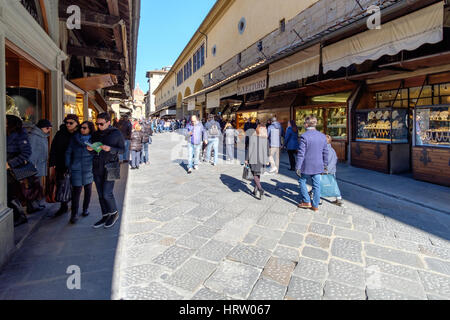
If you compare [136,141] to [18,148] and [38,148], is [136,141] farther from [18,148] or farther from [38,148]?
[18,148]

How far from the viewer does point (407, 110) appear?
7.52 metres

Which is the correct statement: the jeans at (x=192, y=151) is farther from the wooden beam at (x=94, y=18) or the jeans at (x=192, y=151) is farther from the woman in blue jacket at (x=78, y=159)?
the woman in blue jacket at (x=78, y=159)

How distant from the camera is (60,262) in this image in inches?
108

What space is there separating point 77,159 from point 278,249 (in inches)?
120

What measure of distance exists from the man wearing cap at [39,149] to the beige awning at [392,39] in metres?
6.56

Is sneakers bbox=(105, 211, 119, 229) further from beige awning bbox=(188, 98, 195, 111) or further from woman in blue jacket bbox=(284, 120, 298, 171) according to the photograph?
beige awning bbox=(188, 98, 195, 111)

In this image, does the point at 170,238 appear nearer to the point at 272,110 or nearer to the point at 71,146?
the point at 71,146

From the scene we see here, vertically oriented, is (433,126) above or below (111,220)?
above

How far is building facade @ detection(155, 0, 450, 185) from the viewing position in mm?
5289

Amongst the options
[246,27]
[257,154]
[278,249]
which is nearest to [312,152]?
[257,154]
